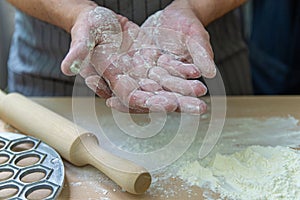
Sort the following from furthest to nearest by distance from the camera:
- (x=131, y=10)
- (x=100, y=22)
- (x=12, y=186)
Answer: (x=131, y=10)
(x=100, y=22)
(x=12, y=186)

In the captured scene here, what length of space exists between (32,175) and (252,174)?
33 cm

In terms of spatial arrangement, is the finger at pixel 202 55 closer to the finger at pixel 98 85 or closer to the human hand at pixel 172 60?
the human hand at pixel 172 60

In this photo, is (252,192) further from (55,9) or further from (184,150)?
(55,9)

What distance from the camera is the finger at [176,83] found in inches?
29.3

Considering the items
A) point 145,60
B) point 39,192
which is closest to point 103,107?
point 145,60

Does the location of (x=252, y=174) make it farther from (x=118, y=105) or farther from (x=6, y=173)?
(x=6, y=173)

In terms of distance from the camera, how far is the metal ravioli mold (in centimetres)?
69

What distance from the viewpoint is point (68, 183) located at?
74cm

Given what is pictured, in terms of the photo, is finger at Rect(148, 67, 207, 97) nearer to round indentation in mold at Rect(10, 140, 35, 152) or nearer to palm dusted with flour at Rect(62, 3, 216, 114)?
palm dusted with flour at Rect(62, 3, 216, 114)

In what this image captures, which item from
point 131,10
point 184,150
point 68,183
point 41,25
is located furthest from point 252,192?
point 41,25

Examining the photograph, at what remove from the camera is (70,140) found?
772 mm

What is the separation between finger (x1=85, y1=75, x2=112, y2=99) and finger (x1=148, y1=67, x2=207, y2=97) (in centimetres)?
Result: 7

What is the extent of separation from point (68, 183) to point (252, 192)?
271mm

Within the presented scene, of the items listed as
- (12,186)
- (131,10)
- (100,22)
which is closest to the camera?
(12,186)
